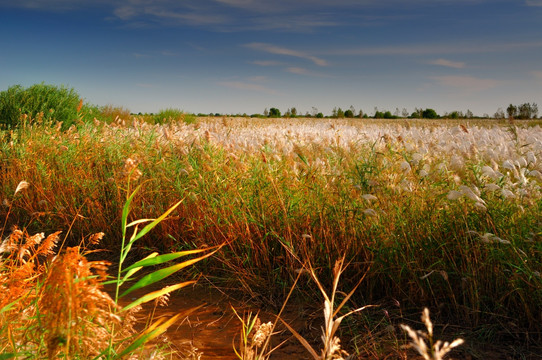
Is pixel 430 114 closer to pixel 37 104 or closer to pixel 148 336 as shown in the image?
pixel 37 104

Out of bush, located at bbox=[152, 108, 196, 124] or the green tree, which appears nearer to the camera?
bush, located at bbox=[152, 108, 196, 124]

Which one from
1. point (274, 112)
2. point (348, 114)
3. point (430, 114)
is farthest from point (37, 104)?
point (430, 114)

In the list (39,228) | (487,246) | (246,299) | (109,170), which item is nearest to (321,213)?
(246,299)

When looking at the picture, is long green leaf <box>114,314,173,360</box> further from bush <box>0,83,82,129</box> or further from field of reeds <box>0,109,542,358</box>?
bush <box>0,83,82,129</box>

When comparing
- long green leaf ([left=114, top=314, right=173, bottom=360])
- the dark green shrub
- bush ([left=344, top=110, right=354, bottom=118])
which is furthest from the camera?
the dark green shrub

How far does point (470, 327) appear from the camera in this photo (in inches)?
108

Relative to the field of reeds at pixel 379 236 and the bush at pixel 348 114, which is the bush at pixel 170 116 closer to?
the field of reeds at pixel 379 236

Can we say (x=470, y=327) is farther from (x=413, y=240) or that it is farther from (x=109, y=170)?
(x=109, y=170)

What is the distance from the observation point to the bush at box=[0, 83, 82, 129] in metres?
8.52

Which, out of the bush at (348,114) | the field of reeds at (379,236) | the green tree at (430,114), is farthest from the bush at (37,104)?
the green tree at (430,114)

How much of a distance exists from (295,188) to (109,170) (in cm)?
238

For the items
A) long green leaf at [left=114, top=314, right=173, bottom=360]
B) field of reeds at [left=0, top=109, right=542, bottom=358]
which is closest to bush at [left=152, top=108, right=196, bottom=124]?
field of reeds at [left=0, top=109, right=542, bottom=358]

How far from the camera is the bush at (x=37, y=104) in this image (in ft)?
28.0

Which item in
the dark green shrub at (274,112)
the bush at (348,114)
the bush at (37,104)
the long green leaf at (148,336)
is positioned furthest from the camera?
the dark green shrub at (274,112)
